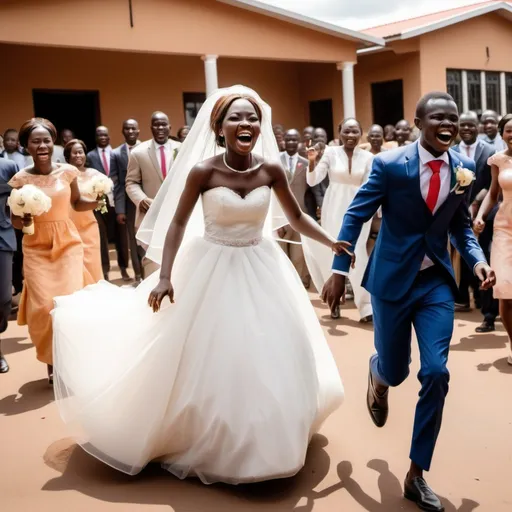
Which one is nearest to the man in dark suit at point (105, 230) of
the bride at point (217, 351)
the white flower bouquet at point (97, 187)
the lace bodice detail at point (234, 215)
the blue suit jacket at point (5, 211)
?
the blue suit jacket at point (5, 211)

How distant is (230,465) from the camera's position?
4.02m

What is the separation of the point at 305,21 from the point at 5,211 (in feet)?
38.0

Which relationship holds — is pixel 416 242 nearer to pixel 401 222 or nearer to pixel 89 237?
pixel 401 222

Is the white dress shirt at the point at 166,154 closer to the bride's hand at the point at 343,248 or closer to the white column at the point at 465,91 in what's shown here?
the bride's hand at the point at 343,248

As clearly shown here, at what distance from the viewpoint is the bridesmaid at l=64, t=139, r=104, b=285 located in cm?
876

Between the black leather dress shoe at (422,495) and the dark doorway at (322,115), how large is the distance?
17.8m

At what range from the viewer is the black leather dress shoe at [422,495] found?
3686 mm

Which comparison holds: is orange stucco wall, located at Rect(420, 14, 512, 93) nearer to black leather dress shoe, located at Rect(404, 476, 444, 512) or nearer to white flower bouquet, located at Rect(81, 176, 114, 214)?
white flower bouquet, located at Rect(81, 176, 114, 214)

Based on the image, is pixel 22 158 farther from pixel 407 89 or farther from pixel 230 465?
pixel 407 89

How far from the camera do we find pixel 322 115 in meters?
21.0

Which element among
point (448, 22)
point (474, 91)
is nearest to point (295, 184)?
point (448, 22)

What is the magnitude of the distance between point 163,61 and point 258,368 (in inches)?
590

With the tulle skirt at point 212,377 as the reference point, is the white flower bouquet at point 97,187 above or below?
above

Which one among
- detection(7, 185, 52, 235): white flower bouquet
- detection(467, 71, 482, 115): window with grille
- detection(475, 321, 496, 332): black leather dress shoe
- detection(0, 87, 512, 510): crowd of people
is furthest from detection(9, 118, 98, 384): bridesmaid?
detection(467, 71, 482, 115): window with grille
